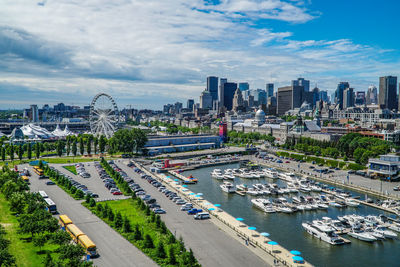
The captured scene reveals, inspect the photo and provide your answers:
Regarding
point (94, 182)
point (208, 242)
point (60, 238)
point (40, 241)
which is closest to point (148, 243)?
point (208, 242)

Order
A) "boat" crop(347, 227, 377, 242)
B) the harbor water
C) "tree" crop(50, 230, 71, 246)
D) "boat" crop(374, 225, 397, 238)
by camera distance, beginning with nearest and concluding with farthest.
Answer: "tree" crop(50, 230, 71, 246) → the harbor water → "boat" crop(347, 227, 377, 242) → "boat" crop(374, 225, 397, 238)

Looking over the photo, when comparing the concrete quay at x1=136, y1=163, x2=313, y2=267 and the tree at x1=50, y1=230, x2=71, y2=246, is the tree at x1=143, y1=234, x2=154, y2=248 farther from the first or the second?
the concrete quay at x1=136, y1=163, x2=313, y2=267

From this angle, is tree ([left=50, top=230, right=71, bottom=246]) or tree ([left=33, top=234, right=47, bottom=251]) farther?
tree ([left=33, top=234, right=47, bottom=251])

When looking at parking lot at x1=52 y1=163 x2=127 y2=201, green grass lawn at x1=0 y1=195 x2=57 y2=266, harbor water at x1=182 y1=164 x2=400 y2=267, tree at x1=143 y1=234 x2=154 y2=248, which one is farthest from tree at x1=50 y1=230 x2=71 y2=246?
harbor water at x1=182 y1=164 x2=400 y2=267

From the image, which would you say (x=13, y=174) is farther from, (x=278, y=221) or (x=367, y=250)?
(x=367, y=250)

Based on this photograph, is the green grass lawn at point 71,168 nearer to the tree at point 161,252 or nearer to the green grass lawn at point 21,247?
the green grass lawn at point 21,247

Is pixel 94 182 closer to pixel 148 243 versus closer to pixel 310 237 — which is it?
pixel 148 243
